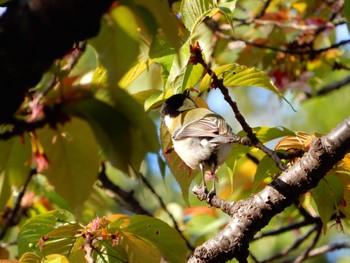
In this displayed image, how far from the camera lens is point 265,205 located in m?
1.28

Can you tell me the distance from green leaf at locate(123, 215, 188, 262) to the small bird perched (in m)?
0.27

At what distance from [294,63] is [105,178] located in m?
0.94

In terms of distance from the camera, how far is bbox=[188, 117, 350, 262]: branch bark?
1.25 metres

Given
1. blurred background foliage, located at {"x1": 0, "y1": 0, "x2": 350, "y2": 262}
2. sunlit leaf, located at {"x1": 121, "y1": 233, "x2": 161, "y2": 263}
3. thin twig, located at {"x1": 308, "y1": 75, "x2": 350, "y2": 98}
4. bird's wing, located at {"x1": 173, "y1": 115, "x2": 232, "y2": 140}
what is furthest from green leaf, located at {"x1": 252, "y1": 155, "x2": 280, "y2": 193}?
thin twig, located at {"x1": 308, "y1": 75, "x2": 350, "y2": 98}

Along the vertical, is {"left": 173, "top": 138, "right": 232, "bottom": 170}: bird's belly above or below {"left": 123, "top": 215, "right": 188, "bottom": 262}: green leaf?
below

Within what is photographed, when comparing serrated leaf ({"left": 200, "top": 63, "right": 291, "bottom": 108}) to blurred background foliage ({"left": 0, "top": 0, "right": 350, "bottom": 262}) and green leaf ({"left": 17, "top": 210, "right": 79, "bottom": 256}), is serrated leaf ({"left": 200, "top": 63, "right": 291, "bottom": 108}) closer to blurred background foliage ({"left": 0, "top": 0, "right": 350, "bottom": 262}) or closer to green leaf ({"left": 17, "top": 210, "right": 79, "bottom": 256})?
blurred background foliage ({"left": 0, "top": 0, "right": 350, "bottom": 262})

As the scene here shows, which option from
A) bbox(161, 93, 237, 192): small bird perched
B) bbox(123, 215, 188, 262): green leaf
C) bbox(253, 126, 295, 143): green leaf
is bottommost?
bbox(161, 93, 237, 192): small bird perched

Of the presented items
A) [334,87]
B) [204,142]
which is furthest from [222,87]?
[334,87]

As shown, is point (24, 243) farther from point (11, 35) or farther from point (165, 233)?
point (11, 35)

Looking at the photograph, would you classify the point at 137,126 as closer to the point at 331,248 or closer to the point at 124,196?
the point at 124,196

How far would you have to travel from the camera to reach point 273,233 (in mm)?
2154

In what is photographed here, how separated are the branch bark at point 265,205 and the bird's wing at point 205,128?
71 centimetres

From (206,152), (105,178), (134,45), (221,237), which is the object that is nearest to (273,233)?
(206,152)

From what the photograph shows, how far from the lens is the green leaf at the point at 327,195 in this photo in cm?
142
